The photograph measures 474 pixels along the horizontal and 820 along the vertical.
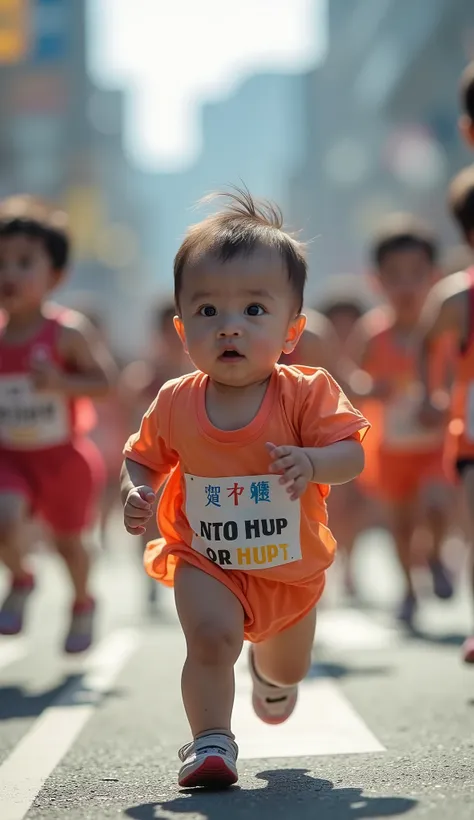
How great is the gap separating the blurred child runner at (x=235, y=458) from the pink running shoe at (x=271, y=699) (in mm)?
300

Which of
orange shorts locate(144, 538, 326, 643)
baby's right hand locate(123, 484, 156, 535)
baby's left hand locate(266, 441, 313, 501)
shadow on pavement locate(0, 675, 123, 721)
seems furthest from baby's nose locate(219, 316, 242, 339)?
shadow on pavement locate(0, 675, 123, 721)

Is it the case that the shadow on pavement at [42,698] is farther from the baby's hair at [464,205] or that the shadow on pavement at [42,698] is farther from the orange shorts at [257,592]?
the baby's hair at [464,205]

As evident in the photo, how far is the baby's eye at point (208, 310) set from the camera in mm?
3463

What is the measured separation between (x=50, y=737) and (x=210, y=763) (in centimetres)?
102

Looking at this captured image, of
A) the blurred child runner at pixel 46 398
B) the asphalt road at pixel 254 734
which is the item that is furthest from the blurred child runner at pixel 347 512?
the blurred child runner at pixel 46 398

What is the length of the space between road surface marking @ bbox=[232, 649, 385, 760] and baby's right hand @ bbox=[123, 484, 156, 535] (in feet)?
2.65

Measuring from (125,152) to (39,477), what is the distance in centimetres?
12223

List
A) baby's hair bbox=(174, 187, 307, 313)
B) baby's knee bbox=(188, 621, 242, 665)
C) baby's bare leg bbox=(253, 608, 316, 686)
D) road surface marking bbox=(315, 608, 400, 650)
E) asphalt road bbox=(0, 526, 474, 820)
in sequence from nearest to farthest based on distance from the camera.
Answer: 1. asphalt road bbox=(0, 526, 474, 820)
2. baby's knee bbox=(188, 621, 242, 665)
3. baby's hair bbox=(174, 187, 307, 313)
4. baby's bare leg bbox=(253, 608, 316, 686)
5. road surface marking bbox=(315, 608, 400, 650)

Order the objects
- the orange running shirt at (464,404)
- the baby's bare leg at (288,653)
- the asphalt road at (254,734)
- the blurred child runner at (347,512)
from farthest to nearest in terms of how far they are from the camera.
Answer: the blurred child runner at (347,512) < the orange running shirt at (464,404) < the baby's bare leg at (288,653) < the asphalt road at (254,734)

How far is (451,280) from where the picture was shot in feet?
17.9

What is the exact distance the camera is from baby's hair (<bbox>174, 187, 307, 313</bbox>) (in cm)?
346

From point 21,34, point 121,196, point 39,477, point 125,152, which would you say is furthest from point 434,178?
point 125,152

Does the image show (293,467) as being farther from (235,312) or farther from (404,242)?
(404,242)

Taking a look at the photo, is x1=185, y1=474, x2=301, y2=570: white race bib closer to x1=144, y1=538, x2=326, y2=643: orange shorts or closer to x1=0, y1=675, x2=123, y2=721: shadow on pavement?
x1=144, y1=538, x2=326, y2=643: orange shorts
